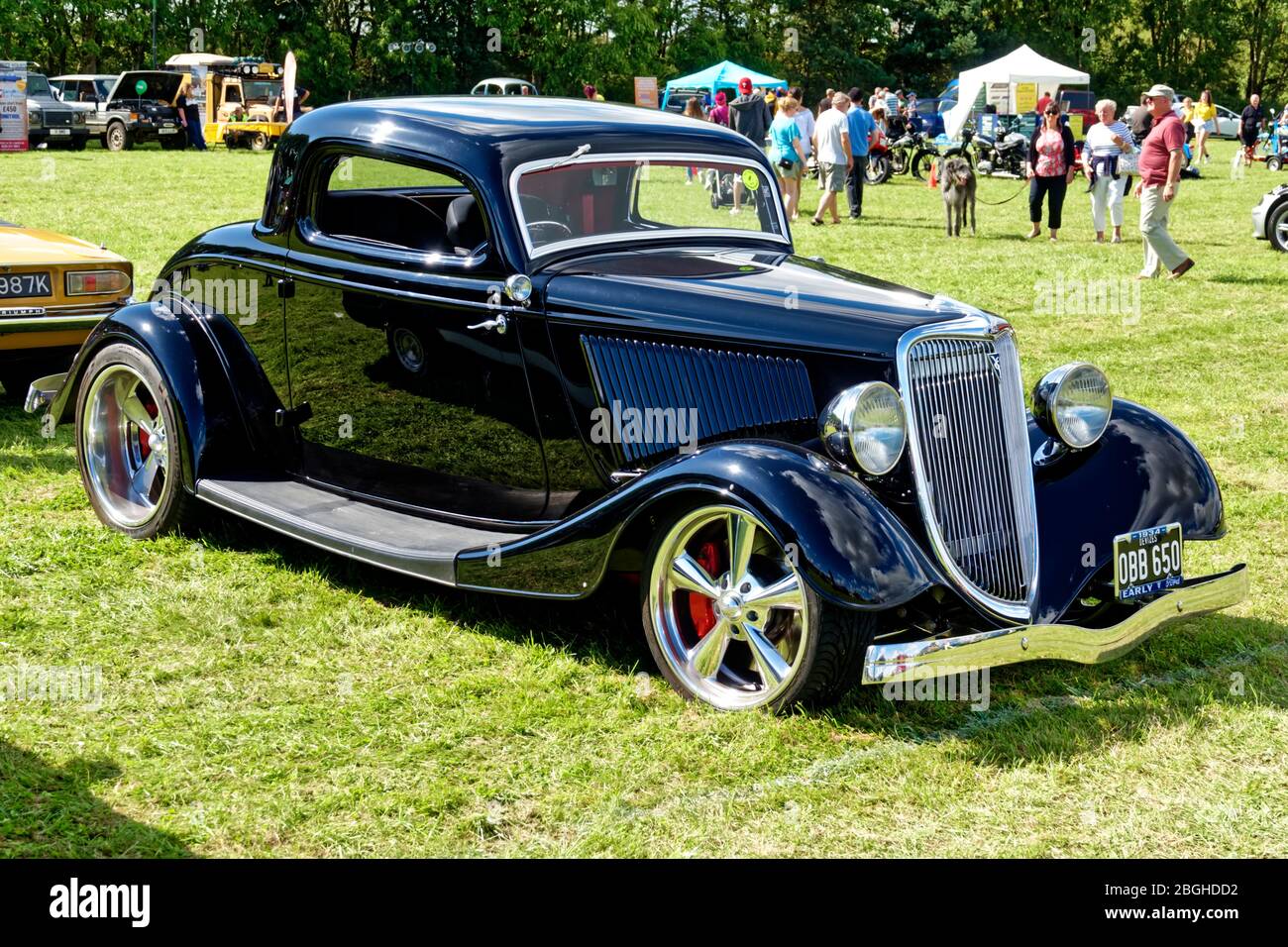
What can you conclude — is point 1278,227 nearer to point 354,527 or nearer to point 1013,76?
point 354,527

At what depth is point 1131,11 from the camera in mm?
61125

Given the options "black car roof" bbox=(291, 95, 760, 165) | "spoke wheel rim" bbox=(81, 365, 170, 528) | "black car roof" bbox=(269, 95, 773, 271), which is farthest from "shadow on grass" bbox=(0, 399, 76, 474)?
"black car roof" bbox=(291, 95, 760, 165)

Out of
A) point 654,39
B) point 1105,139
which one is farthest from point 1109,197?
point 654,39

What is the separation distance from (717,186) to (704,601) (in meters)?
A: 2.10

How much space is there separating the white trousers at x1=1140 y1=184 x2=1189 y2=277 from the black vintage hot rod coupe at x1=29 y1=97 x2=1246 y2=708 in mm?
8948

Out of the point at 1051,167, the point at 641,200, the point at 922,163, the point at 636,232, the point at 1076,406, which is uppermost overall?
the point at 922,163

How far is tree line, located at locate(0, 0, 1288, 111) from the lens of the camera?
150ft

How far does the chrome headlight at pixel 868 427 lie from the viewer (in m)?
4.33

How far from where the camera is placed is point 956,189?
1825 centimetres

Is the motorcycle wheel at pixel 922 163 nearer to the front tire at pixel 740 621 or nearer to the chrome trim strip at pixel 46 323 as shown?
the chrome trim strip at pixel 46 323

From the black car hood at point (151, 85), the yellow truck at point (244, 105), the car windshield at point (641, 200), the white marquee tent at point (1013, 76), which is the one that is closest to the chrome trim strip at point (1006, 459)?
the car windshield at point (641, 200)

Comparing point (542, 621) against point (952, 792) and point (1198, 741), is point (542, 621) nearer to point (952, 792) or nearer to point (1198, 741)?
point (952, 792)

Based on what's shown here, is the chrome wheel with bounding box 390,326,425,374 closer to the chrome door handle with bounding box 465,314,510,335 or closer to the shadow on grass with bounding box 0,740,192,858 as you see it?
the chrome door handle with bounding box 465,314,510,335
